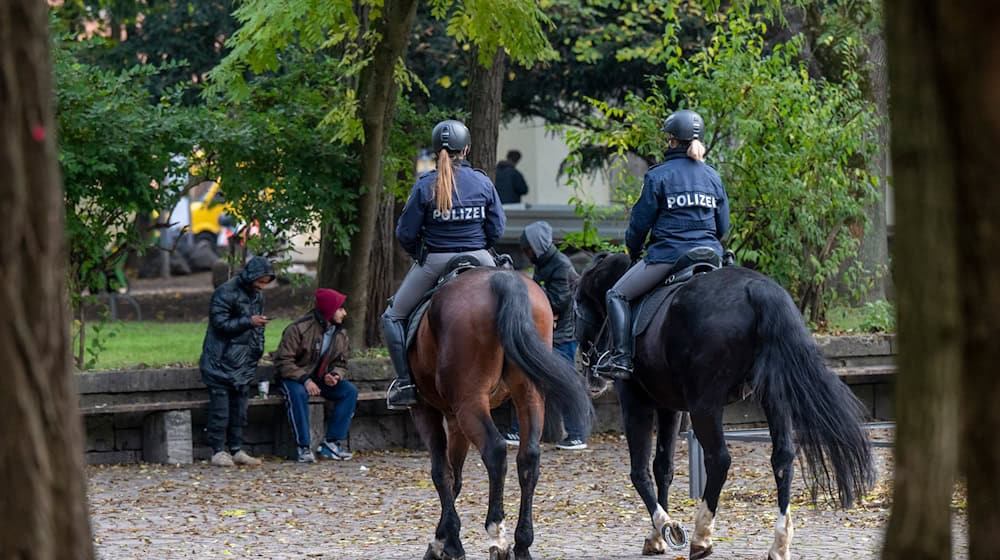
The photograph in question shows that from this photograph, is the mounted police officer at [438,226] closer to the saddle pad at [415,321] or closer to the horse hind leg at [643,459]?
the saddle pad at [415,321]

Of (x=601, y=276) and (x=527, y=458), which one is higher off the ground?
(x=601, y=276)

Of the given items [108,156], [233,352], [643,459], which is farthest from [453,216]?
[108,156]

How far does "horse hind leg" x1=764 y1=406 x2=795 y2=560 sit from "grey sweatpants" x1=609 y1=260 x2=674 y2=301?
1.30 m

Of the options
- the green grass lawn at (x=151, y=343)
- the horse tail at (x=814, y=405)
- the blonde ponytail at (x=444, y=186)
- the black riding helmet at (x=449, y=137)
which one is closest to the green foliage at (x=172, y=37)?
the green grass lawn at (x=151, y=343)

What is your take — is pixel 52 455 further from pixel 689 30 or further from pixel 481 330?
pixel 689 30

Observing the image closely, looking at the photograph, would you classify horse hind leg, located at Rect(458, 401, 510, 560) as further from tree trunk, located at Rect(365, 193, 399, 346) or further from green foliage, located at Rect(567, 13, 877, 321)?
tree trunk, located at Rect(365, 193, 399, 346)

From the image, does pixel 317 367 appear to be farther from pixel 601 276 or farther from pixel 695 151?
pixel 695 151

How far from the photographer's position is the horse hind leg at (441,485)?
9375 millimetres

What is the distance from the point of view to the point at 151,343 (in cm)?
2048

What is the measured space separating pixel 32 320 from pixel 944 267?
1914mm

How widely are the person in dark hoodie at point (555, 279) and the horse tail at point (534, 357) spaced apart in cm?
594

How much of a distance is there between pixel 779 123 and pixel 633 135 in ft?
4.63

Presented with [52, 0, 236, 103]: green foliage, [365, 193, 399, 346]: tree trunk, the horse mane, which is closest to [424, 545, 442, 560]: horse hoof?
the horse mane

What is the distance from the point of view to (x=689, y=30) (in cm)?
2453
